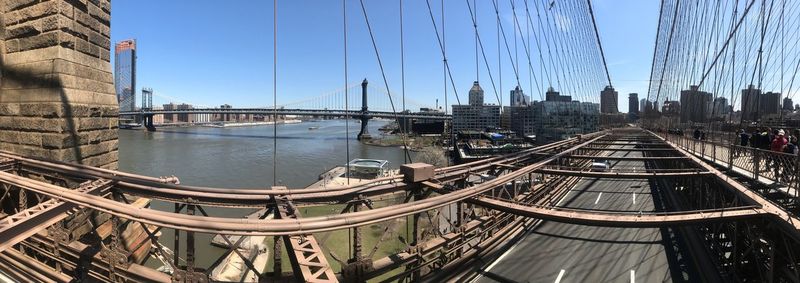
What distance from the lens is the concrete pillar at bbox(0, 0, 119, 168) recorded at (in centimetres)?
540

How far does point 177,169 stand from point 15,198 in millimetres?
35437

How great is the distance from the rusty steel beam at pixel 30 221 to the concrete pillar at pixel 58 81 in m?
2.39

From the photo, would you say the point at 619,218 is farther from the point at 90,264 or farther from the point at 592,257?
the point at 90,264

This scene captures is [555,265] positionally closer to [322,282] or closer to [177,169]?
[322,282]

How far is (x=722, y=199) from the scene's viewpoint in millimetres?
7293

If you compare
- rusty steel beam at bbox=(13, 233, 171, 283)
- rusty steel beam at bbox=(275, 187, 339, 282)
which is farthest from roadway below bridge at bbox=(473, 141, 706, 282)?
rusty steel beam at bbox=(13, 233, 171, 283)

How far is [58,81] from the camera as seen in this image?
5367 millimetres

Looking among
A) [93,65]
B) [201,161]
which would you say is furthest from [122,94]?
[93,65]

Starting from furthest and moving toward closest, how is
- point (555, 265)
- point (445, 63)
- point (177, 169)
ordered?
point (177, 169) → point (445, 63) → point (555, 265)

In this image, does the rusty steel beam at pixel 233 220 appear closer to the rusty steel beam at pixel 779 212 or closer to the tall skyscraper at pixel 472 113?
the rusty steel beam at pixel 779 212

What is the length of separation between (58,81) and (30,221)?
3160 millimetres

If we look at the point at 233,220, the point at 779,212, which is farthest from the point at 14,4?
the point at 779,212

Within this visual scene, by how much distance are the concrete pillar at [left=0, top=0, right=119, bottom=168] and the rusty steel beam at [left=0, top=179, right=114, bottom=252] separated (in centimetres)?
239

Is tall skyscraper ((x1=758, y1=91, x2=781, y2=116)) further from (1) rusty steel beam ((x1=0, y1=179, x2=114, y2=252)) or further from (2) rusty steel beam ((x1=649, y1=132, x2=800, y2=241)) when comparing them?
(1) rusty steel beam ((x1=0, y1=179, x2=114, y2=252))
